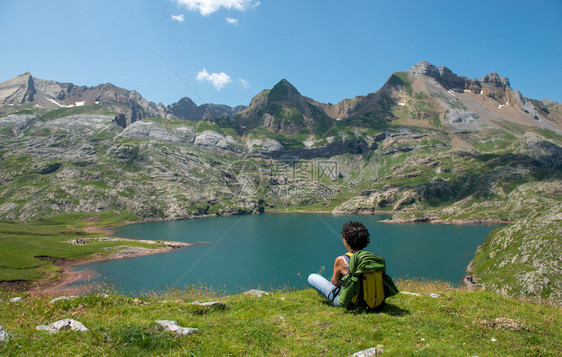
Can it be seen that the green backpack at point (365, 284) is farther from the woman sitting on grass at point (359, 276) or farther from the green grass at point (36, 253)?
the green grass at point (36, 253)

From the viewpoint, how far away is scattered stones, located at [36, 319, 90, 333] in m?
8.77

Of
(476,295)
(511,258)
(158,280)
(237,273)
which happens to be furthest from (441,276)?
(158,280)

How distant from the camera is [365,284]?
35.9ft

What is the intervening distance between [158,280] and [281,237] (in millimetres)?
80002

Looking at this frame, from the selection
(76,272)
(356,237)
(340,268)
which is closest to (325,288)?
(340,268)

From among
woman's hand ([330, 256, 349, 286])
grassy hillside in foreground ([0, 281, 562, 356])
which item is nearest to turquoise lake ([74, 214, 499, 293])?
grassy hillside in foreground ([0, 281, 562, 356])

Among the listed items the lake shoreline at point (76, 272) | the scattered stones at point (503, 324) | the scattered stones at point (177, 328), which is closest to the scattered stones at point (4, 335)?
the scattered stones at point (177, 328)

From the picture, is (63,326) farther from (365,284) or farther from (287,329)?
(365,284)

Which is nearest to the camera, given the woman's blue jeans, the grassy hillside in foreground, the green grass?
the grassy hillside in foreground

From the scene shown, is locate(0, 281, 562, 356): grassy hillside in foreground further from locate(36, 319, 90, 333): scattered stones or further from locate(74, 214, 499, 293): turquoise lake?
locate(74, 214, 499, 293): turquoise lake

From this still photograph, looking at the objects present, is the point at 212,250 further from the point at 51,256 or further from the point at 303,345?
the point at 303,345

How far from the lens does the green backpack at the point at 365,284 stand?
34.3ft

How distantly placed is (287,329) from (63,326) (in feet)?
24.7

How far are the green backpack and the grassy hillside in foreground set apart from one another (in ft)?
1.72
